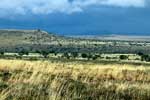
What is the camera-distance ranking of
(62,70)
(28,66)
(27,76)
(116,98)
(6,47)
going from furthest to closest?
(6,47) → (28,66) → (62,70) → (27,76) → (116,98)

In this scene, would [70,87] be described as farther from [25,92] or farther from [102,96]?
[25,92]

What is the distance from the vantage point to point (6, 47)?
634 ft

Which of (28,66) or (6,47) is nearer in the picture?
(28,66)

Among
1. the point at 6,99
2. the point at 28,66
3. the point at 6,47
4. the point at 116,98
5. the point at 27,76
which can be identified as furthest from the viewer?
the point at 6,47

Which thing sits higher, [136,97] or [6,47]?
[136,97]

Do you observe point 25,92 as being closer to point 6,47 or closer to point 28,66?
point 28,66

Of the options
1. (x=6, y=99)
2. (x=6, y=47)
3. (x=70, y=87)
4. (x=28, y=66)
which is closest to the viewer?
(x=6, y=99)

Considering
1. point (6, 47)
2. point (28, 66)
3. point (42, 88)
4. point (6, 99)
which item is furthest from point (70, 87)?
point (6, 47)

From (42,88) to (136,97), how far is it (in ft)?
10.1

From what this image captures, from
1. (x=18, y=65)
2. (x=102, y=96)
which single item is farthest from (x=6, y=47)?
(x=102, y=96)

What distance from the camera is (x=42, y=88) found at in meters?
16.3

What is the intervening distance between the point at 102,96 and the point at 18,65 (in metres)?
12.3

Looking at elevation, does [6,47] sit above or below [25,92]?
below

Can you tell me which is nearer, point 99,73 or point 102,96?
point 102,96
